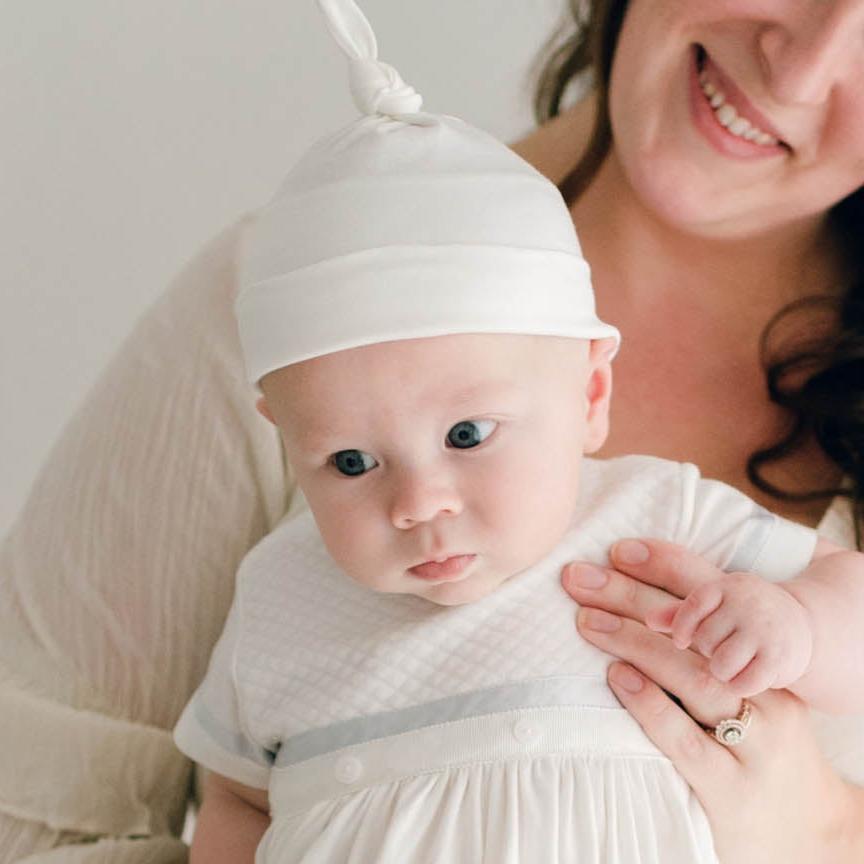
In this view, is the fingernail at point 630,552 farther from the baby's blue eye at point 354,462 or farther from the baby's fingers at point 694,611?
the baby's blue eye at point 354,462

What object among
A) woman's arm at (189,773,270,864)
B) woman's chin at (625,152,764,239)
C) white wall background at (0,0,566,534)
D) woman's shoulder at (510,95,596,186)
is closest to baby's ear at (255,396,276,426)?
woman's arm at (189,773,270,864)

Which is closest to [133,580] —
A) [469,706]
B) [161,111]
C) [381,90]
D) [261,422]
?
[261,422]

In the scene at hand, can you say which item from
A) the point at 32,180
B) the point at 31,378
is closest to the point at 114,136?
the point at 32,180

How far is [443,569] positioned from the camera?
0.99m

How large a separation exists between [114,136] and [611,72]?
3.39ft

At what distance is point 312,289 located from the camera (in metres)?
0.96

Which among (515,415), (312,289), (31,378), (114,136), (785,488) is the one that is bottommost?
(31,378)

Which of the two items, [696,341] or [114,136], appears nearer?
[696,341]

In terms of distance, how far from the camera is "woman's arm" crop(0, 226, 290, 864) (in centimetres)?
133

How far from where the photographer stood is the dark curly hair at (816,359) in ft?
4.36

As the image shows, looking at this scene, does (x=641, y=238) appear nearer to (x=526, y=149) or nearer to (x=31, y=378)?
(x=526, y=149)

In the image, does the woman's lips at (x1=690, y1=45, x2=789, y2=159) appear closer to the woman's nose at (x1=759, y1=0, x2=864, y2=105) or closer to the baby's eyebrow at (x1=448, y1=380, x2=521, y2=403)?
the woman's nose at (x1=759, y1=0, x2=864, y2=105)

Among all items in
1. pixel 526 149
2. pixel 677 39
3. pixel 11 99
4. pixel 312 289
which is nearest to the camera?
pixel 312 289

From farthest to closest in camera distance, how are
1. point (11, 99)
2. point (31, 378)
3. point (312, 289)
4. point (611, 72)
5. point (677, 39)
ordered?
point (31, 378) → point (11, 99) → point (611, 72) → point (677, 39) → point (312, 289)
